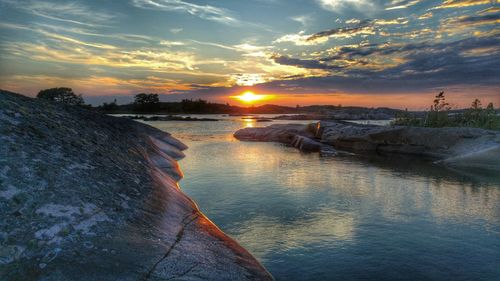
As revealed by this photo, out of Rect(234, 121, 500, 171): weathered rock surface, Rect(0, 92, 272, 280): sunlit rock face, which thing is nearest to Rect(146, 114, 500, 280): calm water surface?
Rect(0, 92, 272, 280): sunlit rock face

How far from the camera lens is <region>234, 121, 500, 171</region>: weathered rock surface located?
68.1 ft

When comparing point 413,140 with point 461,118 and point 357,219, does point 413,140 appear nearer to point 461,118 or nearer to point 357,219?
point 461,118

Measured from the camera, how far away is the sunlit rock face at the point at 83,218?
3.96m

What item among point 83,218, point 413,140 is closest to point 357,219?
point 83,218

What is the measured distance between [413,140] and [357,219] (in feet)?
64.3

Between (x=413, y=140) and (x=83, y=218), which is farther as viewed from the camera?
(x=413, y=140)

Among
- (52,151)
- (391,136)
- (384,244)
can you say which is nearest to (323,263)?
(384,244)

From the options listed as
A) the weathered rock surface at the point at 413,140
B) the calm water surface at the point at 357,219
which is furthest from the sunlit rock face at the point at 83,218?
the weathered rock surface at the point at 413,140

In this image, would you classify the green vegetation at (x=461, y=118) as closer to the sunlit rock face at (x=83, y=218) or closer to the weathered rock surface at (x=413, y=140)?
the weathered rock surface at (x=413, y=140)

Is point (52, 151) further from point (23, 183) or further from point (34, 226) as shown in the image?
point (34, 226)

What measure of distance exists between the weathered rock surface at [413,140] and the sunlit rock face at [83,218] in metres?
19.5

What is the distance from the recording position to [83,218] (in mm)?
4582

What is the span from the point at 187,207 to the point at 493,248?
723 centimetres

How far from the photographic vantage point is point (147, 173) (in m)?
7.71
